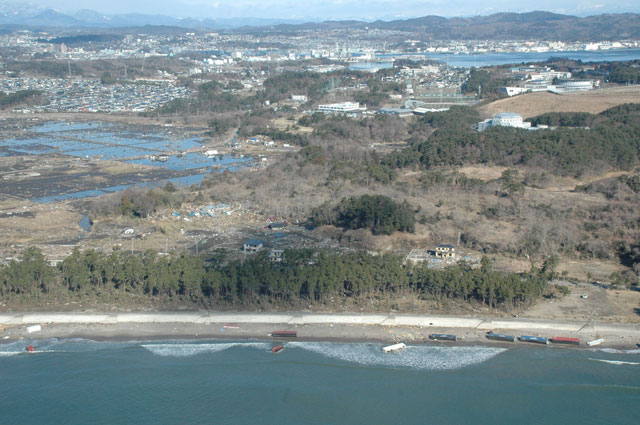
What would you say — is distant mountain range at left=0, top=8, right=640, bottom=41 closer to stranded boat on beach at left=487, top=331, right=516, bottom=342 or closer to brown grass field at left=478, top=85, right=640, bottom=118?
brown grass field at left=478, top=85, right=640, bottom=118

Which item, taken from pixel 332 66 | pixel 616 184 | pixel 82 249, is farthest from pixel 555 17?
pixel 82 249

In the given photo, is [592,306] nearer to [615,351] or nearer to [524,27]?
[615,351]

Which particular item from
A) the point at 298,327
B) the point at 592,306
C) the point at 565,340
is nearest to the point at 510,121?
the point at 592,306

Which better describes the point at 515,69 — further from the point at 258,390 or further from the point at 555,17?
the point at 555,17

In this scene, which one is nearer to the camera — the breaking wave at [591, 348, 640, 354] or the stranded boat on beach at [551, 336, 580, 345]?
the breaking wave at [591, 348, 640, 354]

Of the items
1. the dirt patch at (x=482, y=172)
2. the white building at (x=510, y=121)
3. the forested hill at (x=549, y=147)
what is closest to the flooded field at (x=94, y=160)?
the forested hill at (x=549, y=147)

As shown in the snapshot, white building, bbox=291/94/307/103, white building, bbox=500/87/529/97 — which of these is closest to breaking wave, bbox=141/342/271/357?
white building, bbox=500/87/529/97

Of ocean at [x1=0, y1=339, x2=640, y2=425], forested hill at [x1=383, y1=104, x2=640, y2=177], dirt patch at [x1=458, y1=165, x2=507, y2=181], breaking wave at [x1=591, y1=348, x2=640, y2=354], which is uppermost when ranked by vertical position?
forested hill at [x1=383, y1=104, x2=640, y2=177]
